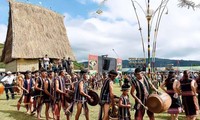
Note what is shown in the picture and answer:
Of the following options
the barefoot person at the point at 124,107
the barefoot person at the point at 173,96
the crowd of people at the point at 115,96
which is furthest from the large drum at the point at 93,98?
the barefoot person at the point at 173,96

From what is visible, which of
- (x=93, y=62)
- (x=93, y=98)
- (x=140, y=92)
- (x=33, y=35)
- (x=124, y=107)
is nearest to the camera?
(x=124, y=107)

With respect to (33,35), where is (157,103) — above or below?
below

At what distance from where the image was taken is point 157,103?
7.60 m

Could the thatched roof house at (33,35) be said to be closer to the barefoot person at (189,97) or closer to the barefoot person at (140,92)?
the barefoot person at (189,97)

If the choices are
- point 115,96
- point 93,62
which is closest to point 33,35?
point 93,62

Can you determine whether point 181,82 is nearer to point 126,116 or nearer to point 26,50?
point 126,116

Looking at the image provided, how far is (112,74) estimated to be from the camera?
8266mm

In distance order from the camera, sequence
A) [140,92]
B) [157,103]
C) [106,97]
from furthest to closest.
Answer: [106,97], [140,92], [157,103]

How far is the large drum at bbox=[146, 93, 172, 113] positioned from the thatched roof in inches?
1092

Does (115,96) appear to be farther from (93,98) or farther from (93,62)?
(93,62)

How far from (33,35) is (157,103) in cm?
3204

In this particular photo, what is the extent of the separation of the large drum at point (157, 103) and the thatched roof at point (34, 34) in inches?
1092

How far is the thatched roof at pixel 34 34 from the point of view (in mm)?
35188

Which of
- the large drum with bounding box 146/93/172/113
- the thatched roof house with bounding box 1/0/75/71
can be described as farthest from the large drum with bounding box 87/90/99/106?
the thatched roof house with bounding box 1/0/75/71
